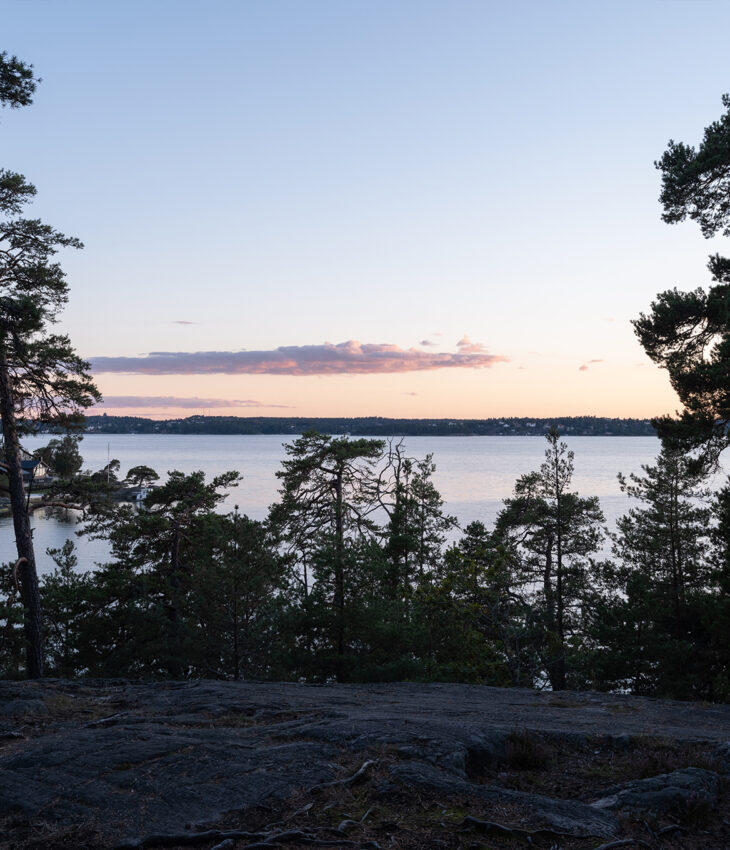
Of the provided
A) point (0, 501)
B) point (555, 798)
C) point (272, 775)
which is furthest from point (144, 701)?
point (0, 501)

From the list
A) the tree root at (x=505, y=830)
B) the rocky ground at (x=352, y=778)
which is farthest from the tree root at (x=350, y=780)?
the tree root at (x=505, y=830)

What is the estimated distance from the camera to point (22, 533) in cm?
1755

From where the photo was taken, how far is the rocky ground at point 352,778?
463cm

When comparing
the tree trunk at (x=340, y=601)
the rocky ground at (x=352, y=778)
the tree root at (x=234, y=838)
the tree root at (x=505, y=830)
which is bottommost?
the tree trunk at (x=340, y=601)

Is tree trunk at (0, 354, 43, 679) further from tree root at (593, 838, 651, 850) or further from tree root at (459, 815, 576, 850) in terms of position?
tree root at (593, 838, 651, 850)

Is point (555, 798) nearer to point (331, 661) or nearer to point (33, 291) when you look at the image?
point (331, 661)

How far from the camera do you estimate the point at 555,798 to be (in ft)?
17.9

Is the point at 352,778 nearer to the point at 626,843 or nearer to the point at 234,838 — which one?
the point at 234,838

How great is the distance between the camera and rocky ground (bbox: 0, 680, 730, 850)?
15.2ft

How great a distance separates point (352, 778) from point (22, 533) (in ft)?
50.7

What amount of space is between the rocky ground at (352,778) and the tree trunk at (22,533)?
10148 mm

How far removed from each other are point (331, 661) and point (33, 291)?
13083 millimetres

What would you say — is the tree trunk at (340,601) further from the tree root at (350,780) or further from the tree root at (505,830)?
the tree root at (505,830)

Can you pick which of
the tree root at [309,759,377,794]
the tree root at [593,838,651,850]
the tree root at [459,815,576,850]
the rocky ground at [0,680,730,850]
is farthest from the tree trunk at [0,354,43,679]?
the tree root at [593,838,651,850]
